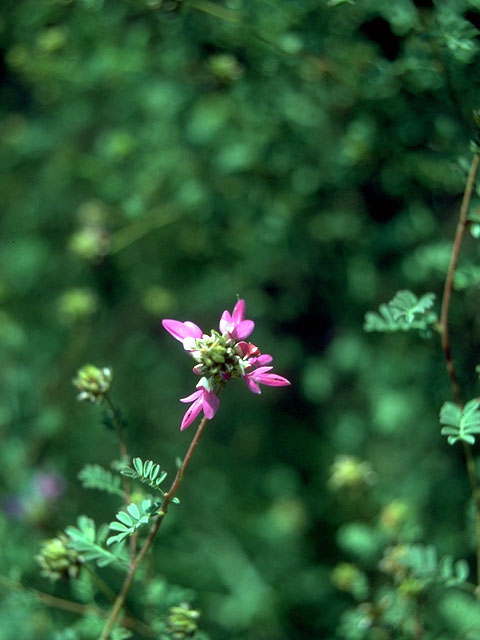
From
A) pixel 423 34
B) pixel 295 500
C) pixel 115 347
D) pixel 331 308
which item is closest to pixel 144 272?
pixel 115 347

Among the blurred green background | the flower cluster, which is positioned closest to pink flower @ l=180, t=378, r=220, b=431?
the flower cluster

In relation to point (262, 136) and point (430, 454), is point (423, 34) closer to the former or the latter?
point (262, 136)

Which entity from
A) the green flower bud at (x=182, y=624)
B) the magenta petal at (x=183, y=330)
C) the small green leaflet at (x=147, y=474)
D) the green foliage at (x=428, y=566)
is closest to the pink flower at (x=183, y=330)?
the magenta petal at (x=183, y=330)

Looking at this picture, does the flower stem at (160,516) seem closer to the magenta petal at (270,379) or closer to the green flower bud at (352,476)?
the magenta petal at (270,379)

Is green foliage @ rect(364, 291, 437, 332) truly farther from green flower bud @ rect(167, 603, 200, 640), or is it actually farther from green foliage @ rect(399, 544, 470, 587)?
green flower bud @ rect(167, 603, 200, 640)

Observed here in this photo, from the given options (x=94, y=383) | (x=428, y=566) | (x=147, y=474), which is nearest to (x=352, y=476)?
(x=428, y=566)

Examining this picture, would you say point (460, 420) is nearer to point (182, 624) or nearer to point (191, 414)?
point (191, 414)
